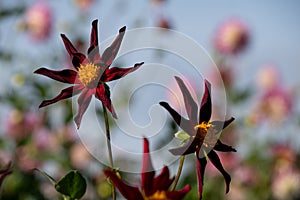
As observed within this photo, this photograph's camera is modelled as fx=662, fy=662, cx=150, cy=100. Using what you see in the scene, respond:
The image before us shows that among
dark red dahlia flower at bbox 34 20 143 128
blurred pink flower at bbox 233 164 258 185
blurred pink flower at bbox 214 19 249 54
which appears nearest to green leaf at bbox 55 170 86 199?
dark red dahlia flower at bbox 34 20 143 128

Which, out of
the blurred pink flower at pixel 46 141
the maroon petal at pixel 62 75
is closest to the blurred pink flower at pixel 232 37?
the blurred pink flower at pixel 46 141

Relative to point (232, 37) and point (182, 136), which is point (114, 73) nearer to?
point (182, 136)

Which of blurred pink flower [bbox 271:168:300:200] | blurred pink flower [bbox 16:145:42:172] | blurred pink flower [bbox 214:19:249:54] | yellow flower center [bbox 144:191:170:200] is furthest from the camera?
blurred pink flower [bbox 214:19:249:54]

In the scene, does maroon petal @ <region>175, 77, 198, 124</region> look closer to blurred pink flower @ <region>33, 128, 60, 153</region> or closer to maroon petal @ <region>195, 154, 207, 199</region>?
maroon petal @ <region>195, 154, 207, 199</region>

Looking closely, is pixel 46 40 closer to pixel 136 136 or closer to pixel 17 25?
pixel 17 25

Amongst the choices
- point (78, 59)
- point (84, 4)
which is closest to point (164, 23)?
point (84, 4)

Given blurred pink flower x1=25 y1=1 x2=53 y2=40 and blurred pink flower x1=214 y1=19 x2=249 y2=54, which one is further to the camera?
blurred pink flower x1=214 y1=19 x2=249 y2=54

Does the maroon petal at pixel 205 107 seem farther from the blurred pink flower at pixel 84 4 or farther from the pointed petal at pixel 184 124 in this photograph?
the blurred pink flower at pixel 84 4

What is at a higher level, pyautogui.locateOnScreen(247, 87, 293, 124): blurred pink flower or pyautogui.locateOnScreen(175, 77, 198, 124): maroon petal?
pyautogui.locateOnScreen(175, 77, 198, 124): maroon petal
